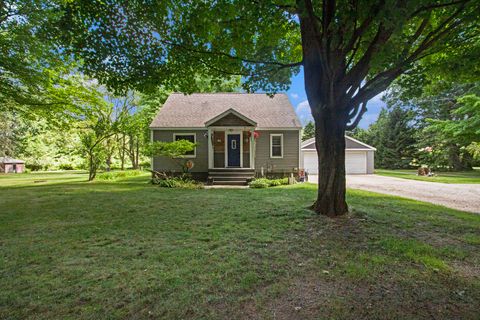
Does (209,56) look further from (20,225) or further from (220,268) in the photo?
(20,225)

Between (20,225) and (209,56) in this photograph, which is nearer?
(20,225)

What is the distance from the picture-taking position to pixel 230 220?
5.30 meters

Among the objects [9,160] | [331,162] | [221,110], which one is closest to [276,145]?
[221,110]

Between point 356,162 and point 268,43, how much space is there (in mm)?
18924

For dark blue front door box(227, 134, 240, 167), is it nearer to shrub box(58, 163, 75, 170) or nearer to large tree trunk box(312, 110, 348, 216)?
large tree trunk box(312, 110, 348, 216)

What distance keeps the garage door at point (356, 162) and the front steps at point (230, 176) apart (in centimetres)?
1254

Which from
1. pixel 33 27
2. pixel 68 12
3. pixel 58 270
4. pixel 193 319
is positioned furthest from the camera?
pixel 33 27

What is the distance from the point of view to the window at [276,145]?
14641 millimetres

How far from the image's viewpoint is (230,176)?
1340cm

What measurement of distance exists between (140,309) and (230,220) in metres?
3.22

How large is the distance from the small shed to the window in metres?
33.2

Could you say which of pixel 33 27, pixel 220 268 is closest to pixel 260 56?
pixel 220 268

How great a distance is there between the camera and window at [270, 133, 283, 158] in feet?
48.0

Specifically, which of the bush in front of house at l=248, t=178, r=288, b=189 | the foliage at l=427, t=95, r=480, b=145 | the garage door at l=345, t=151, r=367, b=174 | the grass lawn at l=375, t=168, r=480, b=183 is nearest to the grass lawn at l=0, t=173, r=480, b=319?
the bush in front of house at l=248, t=178, r=288, b=189
